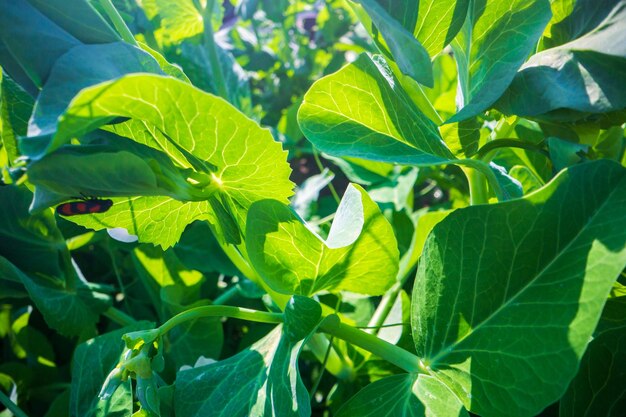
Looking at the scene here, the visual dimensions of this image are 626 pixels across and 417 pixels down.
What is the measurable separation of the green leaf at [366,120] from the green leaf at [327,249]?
4 centimetres

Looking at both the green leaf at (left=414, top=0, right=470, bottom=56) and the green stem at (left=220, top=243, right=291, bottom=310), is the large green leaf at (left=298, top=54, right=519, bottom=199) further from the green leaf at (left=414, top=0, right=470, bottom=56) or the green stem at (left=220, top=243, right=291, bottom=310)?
the green stem at (left=220, top=243, right=291, bottom=310)

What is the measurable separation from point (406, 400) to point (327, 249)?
5.5 inches

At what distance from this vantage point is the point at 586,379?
0.46 m

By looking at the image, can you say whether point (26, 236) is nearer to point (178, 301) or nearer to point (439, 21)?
point (178, 301)

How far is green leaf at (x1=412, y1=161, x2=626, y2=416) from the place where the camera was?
35 centimetres

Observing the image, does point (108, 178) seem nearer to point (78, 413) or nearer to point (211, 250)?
point (78, 413)

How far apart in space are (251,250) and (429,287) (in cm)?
16

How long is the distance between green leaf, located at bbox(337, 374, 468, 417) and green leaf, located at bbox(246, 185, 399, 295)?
0.31ft

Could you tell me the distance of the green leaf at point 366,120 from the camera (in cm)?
45

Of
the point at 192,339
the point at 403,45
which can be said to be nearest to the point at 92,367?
the point at 192,339

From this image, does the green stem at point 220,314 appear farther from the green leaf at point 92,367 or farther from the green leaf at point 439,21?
the green leaf at point 439,21

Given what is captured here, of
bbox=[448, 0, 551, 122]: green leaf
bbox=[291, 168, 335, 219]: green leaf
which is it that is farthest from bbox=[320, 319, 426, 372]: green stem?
bbox=[291, 168, 335, 219]: green leaf

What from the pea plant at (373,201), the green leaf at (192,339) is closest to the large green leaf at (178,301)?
the green leaf at (192,339)

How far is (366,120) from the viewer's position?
1.55ft
